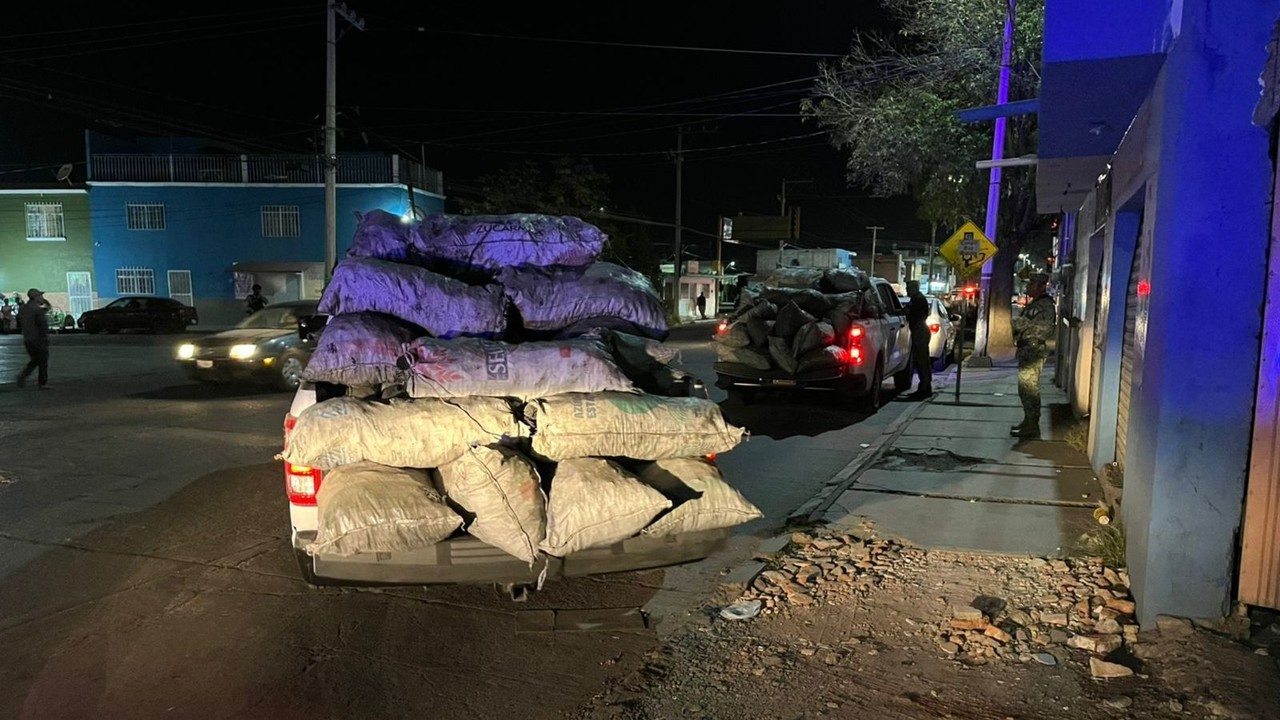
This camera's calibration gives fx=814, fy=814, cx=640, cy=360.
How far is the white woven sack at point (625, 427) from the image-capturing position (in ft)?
13.1

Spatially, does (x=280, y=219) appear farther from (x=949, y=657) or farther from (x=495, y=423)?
(x=949, y=657)

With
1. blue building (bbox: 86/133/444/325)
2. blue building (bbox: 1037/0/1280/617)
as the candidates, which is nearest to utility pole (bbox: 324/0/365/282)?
blue building (bbox: 86/133/444/325)

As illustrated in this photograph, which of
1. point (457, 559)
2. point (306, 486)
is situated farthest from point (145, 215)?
point (457, 559)

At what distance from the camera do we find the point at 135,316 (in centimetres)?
2983

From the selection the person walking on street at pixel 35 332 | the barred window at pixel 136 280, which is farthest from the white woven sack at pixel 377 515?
the barred window at pixel 136 280

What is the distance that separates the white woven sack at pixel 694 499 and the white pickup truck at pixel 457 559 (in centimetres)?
6

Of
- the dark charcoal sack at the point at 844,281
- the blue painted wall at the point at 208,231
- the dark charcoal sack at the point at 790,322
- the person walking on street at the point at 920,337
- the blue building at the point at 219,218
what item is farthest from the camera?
the blue painted wall at the point at 208,231

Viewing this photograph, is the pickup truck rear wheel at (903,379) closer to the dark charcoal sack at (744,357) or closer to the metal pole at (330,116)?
the dark charcoal sack at (744,357)

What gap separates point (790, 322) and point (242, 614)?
Result: 751 cm

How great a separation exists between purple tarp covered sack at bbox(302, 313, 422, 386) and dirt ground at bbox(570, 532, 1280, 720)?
1.95 meters

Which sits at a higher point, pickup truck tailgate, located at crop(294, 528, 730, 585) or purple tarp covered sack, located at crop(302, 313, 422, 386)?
purple tarp covered sack, located at crop(302, 313, 422, 386)

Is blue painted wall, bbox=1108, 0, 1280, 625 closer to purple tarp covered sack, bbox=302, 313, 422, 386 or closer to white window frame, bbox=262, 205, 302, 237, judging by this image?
purple tarp covered sack, bbox=302, 313, 422, 386

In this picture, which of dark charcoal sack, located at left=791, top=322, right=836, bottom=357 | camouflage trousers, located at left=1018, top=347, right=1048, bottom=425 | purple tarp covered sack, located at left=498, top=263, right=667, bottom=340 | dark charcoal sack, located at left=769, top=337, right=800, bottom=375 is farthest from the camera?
dark charcoal sack, located at left=769, top=337, right=800, bottom=375

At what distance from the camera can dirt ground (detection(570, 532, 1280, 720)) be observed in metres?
3.27
